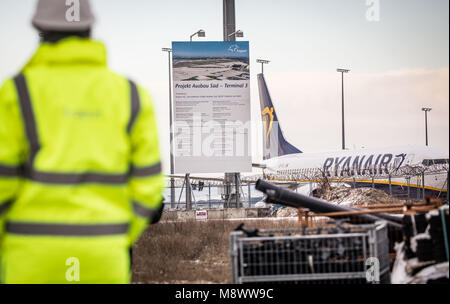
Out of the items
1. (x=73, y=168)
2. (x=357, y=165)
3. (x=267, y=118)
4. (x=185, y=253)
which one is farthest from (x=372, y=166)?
(x=73, y=168)

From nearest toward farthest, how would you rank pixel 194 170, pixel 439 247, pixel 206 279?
pixel 439 247
pixel 206 279
pixel 194 170

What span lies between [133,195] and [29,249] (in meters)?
0.46

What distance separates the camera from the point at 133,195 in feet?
9.00

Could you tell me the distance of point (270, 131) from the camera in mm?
46688

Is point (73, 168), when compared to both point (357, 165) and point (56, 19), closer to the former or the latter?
point (56, 19)

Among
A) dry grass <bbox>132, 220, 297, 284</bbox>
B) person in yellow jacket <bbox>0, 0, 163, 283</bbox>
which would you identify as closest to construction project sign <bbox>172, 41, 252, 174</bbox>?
dry grass <bbox>132, 220, 297, 284</bbox>

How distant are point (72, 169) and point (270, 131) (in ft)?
145

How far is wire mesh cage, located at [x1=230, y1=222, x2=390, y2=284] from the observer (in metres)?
5.45

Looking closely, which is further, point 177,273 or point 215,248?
point 215,248

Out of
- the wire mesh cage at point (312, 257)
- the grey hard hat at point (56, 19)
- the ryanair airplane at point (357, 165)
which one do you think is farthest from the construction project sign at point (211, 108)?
the grey hard hat at point (56, 19)

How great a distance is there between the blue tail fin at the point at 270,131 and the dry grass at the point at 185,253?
97.3 ft

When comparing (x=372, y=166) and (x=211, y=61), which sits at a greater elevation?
(x=211, y=61)
